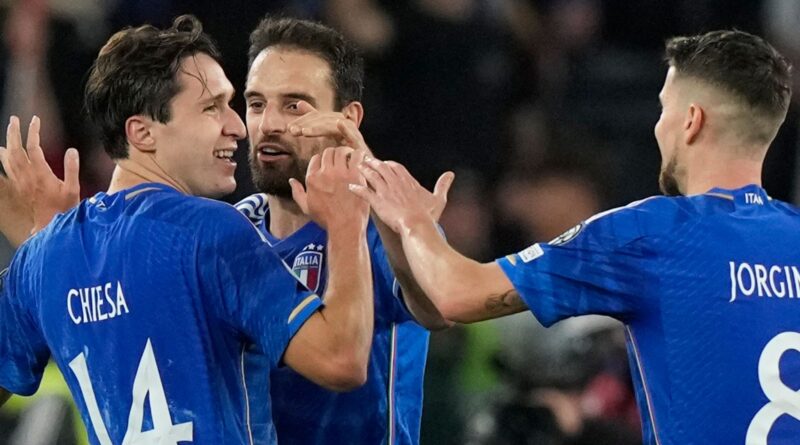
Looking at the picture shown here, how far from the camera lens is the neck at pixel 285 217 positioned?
5102mm

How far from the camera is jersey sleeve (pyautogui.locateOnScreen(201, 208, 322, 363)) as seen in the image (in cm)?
410

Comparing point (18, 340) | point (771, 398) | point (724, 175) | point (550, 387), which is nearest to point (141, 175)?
point (18, 340)

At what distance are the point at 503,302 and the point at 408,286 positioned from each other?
0.54 meters

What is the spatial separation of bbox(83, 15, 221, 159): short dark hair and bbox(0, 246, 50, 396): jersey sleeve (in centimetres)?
51

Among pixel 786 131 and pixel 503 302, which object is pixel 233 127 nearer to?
pixel 503 302

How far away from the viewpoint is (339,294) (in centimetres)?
418

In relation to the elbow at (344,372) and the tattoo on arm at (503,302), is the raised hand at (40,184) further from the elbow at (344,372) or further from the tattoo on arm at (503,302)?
the tattoo on arm at (503,302)

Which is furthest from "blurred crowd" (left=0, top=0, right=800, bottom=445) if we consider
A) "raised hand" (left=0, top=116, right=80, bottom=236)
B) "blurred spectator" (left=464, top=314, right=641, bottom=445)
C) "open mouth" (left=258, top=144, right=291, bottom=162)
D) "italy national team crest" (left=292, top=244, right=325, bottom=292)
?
"italy national team crest" (left=292, top=244, right=325, bottom=292)

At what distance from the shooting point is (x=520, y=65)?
1031 centimetres

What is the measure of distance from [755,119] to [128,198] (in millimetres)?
→ 1849

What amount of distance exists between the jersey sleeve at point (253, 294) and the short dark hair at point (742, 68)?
1.36m

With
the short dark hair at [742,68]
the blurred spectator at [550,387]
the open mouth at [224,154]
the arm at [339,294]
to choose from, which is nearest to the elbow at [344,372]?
the arm at [339,294]

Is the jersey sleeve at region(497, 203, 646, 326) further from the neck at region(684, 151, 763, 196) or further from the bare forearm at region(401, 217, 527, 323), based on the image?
the neck at region(684, 151, 763, 196)

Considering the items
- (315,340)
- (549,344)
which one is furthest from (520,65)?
(315,340)
